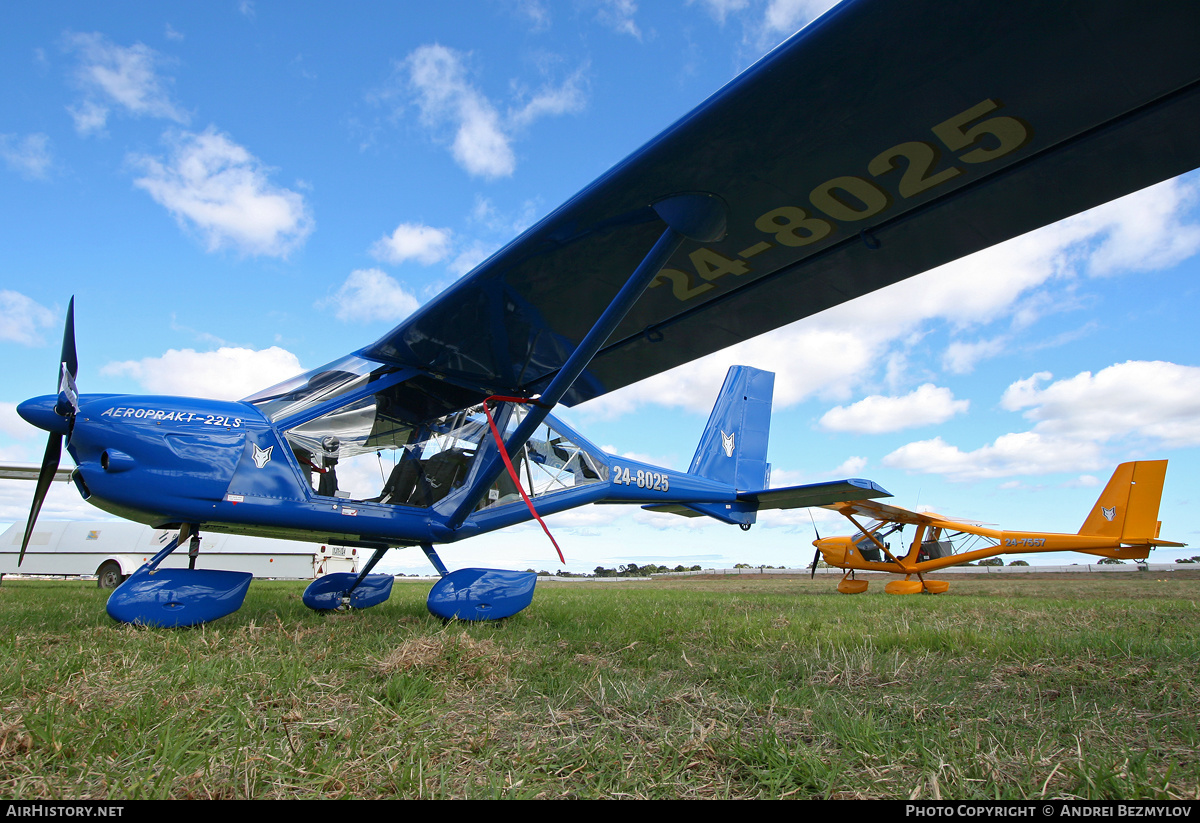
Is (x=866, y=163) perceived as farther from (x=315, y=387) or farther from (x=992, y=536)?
(x=992, y=536)

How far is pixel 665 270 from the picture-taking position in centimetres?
452

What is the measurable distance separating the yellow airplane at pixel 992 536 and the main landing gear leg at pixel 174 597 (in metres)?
10.9

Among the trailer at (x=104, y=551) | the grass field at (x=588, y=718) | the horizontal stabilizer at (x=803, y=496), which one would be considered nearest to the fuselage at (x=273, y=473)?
the grass field at (x=588, y=718)

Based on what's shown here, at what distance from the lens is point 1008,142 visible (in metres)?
3.17

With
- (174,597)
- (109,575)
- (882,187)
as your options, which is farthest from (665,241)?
(109,575)

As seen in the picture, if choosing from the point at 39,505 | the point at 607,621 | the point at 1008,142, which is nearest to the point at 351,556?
the point at 39,505

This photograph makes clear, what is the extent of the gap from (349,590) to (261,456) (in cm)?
205

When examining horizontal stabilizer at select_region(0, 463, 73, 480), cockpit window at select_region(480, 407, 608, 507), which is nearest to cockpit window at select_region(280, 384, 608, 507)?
→ cockpit window at select_region(480, 407, 608, 507)

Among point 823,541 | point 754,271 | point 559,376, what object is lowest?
point 823,541

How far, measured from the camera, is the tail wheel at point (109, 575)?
1463 cm

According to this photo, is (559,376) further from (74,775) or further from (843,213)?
(74,775)

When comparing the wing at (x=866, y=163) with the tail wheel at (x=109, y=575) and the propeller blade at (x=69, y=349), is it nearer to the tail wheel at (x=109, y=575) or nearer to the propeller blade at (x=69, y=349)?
the propeller blade at (x=69, y=349)

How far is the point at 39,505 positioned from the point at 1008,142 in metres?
7.38

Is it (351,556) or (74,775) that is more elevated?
(74,775)
